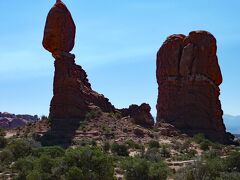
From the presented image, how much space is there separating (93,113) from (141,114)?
22.1ft

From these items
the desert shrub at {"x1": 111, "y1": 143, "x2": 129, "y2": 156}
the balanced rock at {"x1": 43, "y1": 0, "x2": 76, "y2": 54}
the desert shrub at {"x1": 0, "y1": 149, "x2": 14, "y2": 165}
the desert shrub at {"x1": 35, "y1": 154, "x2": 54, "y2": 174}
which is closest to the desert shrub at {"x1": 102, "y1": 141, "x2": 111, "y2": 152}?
the desert shrub at {"x1": 111, "y1": 143, "x2": 129, "y2": 156}

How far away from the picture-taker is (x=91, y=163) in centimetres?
Result: 2655

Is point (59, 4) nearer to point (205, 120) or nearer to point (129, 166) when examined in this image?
point (205, 120)

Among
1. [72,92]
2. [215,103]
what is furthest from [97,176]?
[215,103]

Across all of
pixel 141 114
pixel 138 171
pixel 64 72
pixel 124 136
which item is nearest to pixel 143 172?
pixel 138 171

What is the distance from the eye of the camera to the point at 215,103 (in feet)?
213

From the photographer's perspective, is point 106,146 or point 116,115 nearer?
point 106,146

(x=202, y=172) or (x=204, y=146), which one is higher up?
(x=204, y=146)

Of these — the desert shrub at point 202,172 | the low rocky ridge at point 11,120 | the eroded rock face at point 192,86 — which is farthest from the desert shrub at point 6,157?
the low rocky ridge at point 11,120

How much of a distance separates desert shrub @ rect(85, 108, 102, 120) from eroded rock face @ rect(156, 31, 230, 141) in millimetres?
11205

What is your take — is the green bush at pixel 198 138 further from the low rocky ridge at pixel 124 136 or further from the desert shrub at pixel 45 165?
the desert shrub at pixel 45 165

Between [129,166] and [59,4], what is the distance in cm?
3571

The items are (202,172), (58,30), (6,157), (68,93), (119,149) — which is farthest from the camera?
(58,30)

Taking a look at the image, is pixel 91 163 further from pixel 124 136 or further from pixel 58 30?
pixel 58 30
